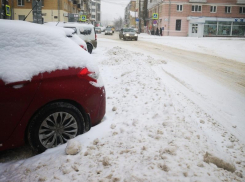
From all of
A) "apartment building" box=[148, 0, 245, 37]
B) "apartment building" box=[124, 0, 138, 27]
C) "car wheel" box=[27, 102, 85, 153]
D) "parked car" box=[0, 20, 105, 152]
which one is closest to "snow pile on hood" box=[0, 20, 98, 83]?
"parked car" box=[0, 20, 105, 152]

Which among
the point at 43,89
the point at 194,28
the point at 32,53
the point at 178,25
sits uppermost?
the point at 178,25

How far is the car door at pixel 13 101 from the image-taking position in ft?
8.92

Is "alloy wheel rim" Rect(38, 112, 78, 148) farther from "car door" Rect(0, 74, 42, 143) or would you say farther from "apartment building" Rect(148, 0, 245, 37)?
"apartment building" Rect(148, 0, 245, 37)

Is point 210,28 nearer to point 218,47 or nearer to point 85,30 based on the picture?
point 218,47

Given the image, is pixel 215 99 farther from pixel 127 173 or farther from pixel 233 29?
pixel 233 29

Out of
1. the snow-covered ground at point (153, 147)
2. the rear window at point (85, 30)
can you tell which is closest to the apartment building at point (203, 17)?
the rear window at point (85, 30)

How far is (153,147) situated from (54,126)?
4.83ft

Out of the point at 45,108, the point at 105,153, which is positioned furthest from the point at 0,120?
the point at 105,153

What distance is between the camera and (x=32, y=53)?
3076 mm

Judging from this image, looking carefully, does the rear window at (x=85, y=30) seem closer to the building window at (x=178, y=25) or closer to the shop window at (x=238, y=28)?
the building window at (x=178, y=25)

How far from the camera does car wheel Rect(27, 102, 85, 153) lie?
2973mm

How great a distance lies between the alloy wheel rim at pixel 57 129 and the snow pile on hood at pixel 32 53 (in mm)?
674

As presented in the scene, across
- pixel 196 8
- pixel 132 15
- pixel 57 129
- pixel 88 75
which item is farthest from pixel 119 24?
pixel 57 129

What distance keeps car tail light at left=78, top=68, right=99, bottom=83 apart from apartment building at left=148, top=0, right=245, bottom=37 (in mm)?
42786
